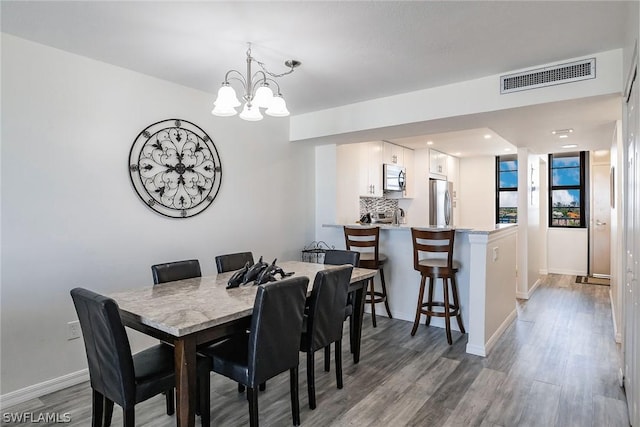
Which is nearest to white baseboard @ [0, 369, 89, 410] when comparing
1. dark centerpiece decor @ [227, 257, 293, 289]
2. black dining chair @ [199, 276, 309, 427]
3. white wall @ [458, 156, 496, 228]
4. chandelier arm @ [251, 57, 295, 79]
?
black dining chair @ [199, 276, 309, 427]

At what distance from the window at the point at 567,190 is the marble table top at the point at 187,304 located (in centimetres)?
637

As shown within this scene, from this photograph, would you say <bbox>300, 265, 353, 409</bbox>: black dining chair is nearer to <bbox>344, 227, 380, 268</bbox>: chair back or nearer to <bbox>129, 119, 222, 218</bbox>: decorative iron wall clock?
<bbox>344, 227, 380, 268</bbox>: chair back

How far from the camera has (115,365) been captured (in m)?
→ 1.68

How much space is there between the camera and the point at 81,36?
8.00 ft

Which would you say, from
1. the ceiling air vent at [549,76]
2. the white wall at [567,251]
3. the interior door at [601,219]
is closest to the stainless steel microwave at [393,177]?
the ceiling air vent at [549,76]

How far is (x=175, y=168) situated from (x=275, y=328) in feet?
6.45

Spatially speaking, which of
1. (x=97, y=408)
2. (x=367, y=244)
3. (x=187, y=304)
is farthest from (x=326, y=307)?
(x=367, y=244)

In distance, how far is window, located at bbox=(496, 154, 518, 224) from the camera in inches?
295

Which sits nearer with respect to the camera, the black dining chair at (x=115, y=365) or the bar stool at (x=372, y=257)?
the black dining chair at (x=115, y=365)

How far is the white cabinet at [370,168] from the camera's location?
17.3ft

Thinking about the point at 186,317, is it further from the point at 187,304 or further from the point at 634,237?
the point at 634,237

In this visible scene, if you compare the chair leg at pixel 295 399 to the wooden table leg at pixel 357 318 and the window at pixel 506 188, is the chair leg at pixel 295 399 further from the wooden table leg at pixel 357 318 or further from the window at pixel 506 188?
the window at pixel 506 188

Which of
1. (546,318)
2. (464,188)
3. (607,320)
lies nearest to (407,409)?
(546,318)

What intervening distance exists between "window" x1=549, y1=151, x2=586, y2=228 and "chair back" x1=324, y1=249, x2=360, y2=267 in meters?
5.46
